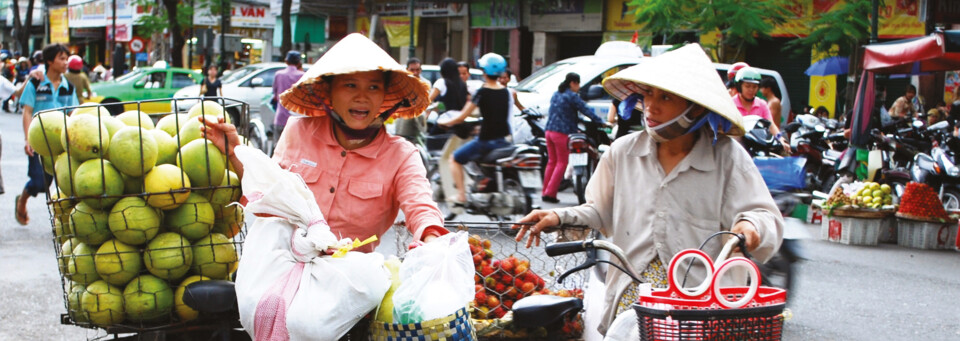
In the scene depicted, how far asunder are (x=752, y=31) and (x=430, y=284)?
56.9 ft

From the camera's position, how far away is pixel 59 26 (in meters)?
55.4

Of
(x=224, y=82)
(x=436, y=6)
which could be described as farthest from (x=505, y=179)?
(x=436, y=6)

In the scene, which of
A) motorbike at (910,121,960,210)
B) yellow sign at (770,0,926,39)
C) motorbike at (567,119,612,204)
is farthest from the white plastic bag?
yellow sign at (770,0,926,39)

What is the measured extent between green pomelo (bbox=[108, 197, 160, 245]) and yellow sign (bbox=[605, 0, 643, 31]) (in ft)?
77.0

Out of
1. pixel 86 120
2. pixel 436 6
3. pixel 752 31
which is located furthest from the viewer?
pixel 436 6

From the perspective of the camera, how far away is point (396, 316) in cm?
254

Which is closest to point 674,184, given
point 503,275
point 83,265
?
point 503,275

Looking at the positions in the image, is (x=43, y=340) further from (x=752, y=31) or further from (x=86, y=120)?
(x=752, y=31)

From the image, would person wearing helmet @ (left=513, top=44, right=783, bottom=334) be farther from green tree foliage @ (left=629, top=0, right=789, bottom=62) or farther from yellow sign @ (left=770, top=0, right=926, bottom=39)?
yellow sign @ (left=770, top=0, right=926, bottom=39)

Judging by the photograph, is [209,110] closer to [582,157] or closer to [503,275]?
[503,275]

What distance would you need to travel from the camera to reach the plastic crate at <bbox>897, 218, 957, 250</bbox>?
930 centimetres

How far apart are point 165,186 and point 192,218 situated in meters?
0.13

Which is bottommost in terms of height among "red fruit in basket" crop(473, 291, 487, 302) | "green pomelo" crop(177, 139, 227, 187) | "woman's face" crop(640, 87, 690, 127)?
"red fruit in basket" crop(473, 291, 487, 302)

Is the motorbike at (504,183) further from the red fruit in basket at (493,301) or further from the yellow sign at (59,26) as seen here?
the yellow sign at (59,26)
